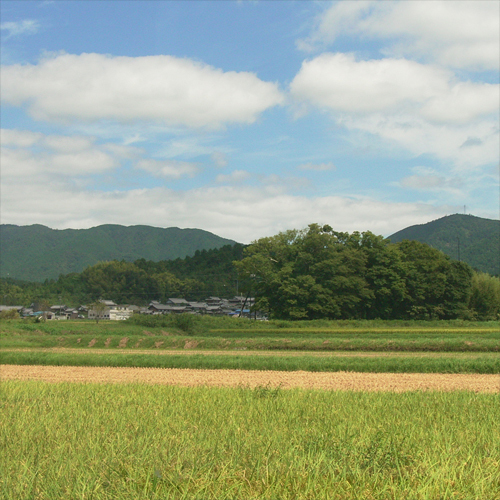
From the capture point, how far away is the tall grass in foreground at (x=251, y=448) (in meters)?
4.82

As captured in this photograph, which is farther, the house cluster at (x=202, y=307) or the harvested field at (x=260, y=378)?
the house cluster at (x=202, y=307)

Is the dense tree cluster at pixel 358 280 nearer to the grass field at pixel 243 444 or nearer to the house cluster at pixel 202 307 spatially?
the grass field at pixel 243 444

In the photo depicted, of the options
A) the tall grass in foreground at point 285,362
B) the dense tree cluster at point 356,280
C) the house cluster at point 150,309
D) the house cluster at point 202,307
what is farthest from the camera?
the house cluster at point 202,307

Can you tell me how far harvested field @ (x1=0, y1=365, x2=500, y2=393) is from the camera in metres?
17.2

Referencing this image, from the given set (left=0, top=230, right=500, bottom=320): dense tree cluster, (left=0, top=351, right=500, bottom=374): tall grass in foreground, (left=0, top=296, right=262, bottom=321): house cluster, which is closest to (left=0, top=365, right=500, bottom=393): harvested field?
(left=0, top=351, right=500, bottom=374): tall grass in foreground

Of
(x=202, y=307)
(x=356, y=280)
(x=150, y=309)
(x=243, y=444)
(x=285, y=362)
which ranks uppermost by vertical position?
(x=356, y=280)

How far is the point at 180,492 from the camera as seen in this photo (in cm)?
478

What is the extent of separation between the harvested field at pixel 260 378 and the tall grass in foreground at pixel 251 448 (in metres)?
5.97

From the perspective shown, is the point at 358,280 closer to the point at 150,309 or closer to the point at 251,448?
the point at 251,448

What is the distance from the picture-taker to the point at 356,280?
2756 inches

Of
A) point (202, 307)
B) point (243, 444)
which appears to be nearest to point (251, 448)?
point (243, 444)

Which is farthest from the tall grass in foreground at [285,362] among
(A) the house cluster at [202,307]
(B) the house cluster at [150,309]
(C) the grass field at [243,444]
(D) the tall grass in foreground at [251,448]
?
(B) the house cluster at [150,309]

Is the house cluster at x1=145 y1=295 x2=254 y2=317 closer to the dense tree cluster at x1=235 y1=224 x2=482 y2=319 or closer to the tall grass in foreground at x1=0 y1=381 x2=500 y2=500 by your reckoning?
the dense tree cluster at x1=235 y1=224 x2=482 y2=319

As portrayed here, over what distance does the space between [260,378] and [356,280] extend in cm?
5174
